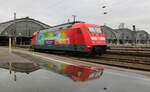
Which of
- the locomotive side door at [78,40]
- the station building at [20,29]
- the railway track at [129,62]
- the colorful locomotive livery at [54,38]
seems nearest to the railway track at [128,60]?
the railway track at [129,62]

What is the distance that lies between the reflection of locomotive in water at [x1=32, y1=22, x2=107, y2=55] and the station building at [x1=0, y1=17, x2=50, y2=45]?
127 feet

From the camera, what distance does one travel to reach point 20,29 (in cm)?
5656

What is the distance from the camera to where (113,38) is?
75.6 m

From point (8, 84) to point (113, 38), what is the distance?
250 ft

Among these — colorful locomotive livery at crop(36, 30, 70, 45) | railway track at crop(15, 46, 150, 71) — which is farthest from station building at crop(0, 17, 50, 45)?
railway track at crop(15, 46, 150, 71)

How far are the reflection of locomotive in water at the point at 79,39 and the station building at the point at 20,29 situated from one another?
3858 centimetres

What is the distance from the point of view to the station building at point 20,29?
5269 cm

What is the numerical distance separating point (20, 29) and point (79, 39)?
46.8 m

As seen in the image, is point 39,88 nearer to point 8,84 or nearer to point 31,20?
point 8,84

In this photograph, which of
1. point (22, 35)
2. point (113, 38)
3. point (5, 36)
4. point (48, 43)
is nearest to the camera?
point (48, 43)

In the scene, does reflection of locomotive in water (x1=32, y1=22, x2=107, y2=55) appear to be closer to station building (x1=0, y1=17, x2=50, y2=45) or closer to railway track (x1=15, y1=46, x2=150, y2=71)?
railway track (x1=15, y1=46, x2=150, y2=71)

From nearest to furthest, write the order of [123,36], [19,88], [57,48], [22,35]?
[19,88] < [57,48] < [22,35] < [123,36]

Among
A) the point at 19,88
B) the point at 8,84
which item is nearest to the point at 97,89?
the point at 19,88

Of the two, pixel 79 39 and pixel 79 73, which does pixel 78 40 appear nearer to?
pixel 79 39
